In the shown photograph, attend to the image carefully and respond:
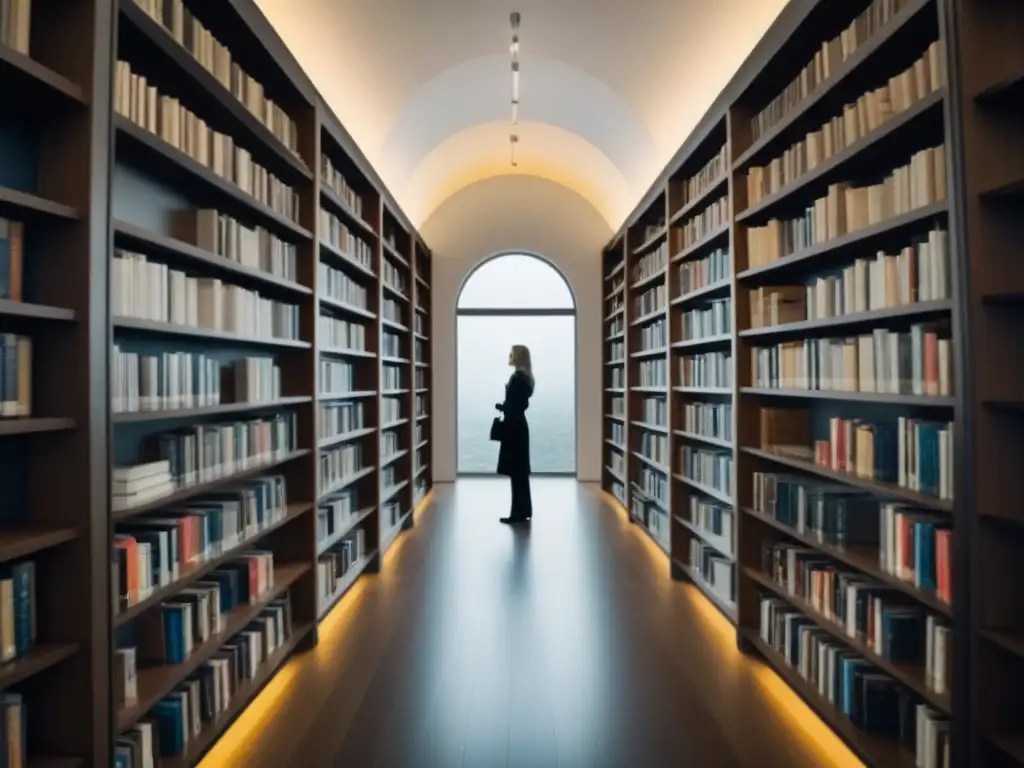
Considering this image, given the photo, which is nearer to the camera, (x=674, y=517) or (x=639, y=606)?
(x=639, y=606)

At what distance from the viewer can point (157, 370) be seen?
8.59 ft

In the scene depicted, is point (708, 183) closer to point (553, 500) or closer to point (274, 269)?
point (274, 269)

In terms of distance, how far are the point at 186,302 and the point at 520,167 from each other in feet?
28.2

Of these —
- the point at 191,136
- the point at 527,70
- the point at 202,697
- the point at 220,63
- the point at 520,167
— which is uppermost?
the point at 520,167

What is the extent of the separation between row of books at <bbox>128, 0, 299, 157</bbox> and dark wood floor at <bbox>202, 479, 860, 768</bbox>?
8.75 ft

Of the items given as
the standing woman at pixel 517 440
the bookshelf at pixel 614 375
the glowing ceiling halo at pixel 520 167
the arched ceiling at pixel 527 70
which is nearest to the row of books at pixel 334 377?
the arched ceiling at pixel 527 70

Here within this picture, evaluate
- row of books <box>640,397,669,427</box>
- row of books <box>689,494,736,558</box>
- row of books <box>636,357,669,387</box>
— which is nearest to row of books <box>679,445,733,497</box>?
row of books <box>689,494,736,558</box>

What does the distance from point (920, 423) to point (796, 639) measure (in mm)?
1446

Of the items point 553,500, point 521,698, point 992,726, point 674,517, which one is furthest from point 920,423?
point 553,500

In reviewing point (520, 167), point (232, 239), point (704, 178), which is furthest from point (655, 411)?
point (520, 167)

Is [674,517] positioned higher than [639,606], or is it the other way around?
[674,517]

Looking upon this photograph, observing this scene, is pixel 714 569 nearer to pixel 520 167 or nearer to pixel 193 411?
pixel 193 411

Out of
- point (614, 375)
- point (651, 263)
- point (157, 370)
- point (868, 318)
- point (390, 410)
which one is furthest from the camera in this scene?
point (614, 375)

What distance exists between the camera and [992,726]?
208cm
